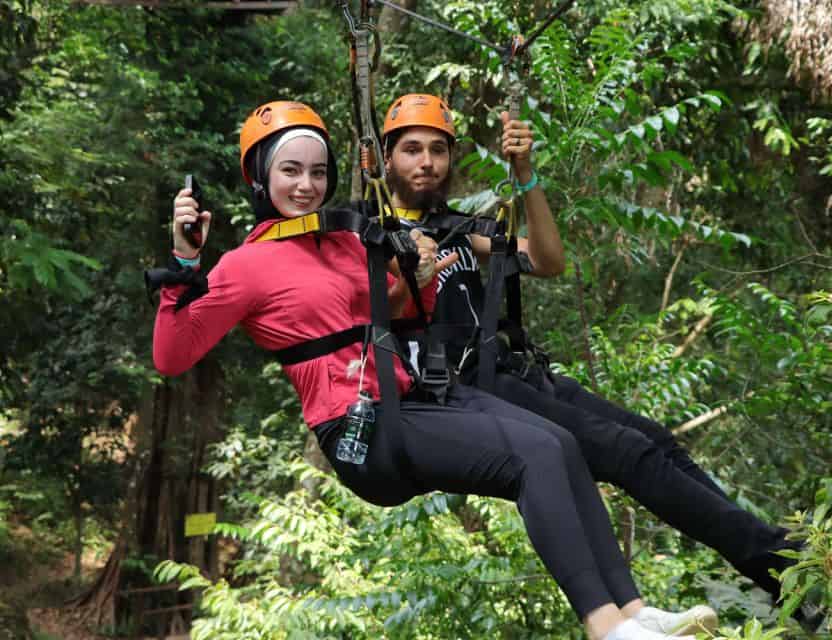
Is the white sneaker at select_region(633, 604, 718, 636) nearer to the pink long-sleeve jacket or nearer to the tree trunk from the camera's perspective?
the pink long-sleeve jacket

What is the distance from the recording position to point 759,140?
7516 millimetres

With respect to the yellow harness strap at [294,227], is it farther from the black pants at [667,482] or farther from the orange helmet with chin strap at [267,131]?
the black pants at [667,482]

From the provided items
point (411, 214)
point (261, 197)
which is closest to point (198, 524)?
point (411, 214)

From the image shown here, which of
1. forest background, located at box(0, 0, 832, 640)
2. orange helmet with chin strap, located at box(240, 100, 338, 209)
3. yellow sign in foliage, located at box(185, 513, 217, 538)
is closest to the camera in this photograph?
orange helmet with chin strap, located at box(240, 100, 338, 209)

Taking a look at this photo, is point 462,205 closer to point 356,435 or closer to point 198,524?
point 356,435

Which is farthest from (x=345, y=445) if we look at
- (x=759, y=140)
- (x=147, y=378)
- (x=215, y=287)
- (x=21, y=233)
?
(x=147, y=378)

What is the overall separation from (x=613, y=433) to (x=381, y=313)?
73 centimetres

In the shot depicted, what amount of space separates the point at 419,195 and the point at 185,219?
3.09ft

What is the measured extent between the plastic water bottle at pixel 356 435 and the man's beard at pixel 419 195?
100cm

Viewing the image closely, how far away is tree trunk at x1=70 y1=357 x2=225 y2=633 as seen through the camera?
13.1m

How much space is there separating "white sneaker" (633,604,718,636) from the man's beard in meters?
1.54

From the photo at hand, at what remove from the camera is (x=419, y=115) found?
10.3 ft

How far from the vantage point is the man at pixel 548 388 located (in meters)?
2.56

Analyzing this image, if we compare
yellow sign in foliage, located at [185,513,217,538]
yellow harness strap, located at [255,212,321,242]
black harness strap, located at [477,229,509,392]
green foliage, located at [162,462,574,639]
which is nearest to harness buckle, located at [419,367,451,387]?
black harness strap, located at [477,229,509,392]
